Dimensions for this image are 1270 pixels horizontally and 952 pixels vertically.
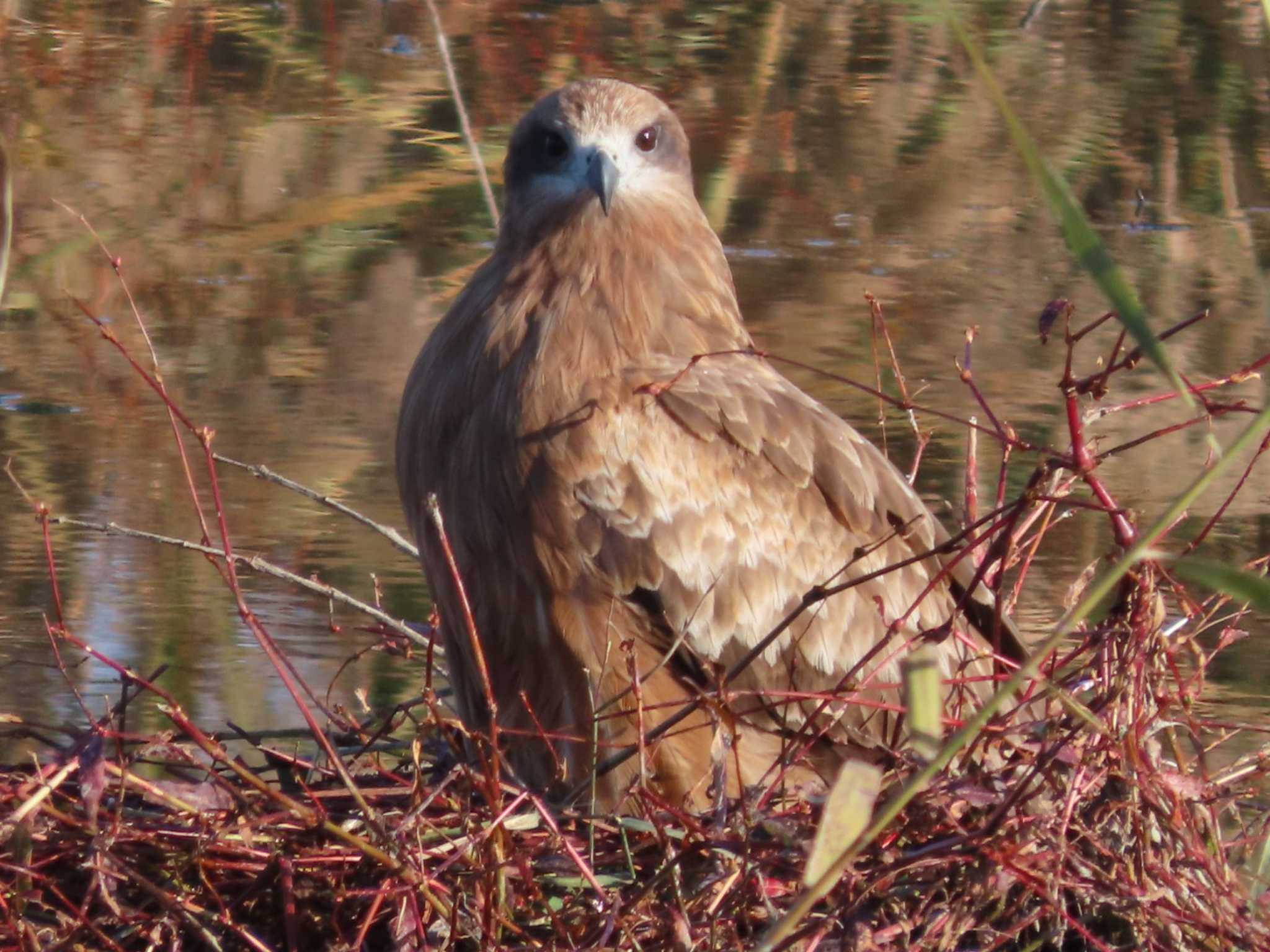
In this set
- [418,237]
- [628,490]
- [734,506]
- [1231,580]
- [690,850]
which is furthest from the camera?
[418,237]

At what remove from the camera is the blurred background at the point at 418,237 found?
217 inches

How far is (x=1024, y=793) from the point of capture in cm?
323

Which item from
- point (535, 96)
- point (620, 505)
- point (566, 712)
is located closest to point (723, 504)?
point (620, 505)

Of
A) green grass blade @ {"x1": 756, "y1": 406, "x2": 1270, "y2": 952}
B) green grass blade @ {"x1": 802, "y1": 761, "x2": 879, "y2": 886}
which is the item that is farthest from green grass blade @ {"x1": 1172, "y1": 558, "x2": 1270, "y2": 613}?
green grass blade @ {"x1": 802, "y1": 761, "x2": 879, "y2": 886}

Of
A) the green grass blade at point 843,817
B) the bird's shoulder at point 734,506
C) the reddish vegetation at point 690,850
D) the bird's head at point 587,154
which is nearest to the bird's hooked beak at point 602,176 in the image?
the bird's head at point 587,154

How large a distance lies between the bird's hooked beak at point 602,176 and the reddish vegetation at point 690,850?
1158mm

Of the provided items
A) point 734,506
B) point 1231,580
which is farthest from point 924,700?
point 734,506

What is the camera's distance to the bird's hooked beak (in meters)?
4.45

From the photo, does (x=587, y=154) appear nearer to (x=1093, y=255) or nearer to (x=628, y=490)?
(x=628, y=490)

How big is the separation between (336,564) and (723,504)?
1477mm

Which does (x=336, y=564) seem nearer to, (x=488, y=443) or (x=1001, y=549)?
(x=488, y=443)

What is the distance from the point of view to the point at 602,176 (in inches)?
177

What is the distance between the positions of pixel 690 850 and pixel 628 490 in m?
1.13

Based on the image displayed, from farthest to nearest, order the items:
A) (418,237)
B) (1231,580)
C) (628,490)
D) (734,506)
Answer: (418,237)
(734,506)
(628,490)
(1231,580)
